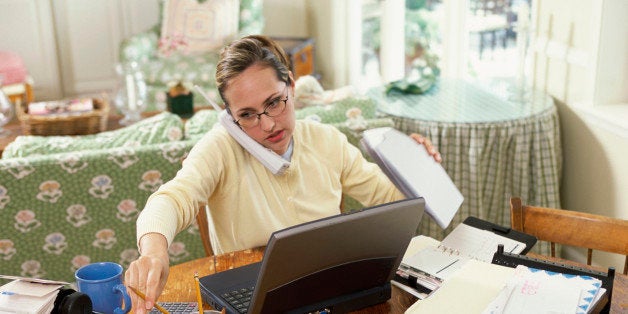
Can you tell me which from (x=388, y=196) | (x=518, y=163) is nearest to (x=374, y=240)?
(x=388, y=196)

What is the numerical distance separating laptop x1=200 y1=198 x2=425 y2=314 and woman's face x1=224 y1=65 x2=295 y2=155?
1.23 feet

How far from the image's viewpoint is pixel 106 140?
2627 millimetres

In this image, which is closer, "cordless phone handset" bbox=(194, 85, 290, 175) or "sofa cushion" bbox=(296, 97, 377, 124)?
"cordless phone handset" bbox=(194, 85, 290, 175)

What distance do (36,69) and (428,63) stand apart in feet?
9.69

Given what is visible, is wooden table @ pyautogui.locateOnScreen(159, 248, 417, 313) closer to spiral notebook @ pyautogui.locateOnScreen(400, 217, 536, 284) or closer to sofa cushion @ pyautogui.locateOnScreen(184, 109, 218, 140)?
spiral notebook @ pyautogui.locateOnScreen(400, 217, 536, 284)

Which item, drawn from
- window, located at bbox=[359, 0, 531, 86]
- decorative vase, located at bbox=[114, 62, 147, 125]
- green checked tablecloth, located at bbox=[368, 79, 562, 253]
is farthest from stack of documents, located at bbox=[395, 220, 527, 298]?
decorative vase, located at bbox=[114, 62, 147, 125]

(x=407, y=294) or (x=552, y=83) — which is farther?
(x=552, y=83)

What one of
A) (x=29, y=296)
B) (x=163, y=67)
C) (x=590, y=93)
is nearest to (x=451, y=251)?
(x=29, y=296)

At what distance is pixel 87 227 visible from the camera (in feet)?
8.63

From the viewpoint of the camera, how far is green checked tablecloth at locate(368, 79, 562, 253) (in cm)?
299

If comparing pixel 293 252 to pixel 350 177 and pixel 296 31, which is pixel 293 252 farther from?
pixel 296 31

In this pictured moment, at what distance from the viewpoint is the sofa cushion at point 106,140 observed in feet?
8.41

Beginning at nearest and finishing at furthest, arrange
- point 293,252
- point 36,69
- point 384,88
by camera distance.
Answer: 1. point 293,252
2. point 384,88
3. point 36,69

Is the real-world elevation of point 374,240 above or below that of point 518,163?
above
